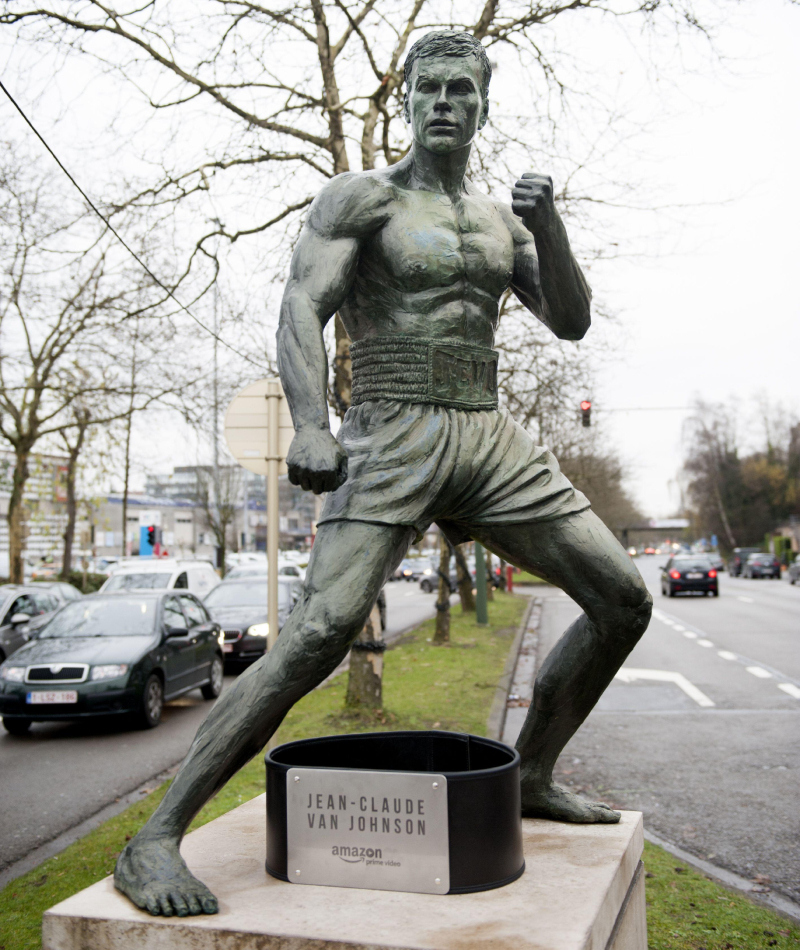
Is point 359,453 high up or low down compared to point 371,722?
up

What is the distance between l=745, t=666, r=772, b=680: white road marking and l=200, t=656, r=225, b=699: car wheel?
6918 millimetres

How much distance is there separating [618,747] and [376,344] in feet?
18.9

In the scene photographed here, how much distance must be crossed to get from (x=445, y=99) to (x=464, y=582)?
1866 centimetres

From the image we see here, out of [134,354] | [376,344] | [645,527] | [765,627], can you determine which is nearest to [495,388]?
[376,344]

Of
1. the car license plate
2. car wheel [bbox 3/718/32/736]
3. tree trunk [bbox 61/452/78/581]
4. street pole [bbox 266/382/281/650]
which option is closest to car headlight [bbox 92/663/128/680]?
the car license plate

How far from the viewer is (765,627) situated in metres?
18.0

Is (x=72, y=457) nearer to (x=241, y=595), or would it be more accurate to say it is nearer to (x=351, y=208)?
(x=241, y=595)

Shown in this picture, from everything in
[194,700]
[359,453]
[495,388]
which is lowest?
[194,700]

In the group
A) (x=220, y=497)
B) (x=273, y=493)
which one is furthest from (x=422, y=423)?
(x=220, y=497)

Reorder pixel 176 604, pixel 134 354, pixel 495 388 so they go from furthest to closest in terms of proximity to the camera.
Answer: pixel 134 354
pixel 176 604
pixel 495 388

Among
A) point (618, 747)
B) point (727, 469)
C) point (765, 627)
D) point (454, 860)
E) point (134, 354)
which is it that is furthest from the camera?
point (727, 469)

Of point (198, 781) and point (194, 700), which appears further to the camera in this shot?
point (194, 700)

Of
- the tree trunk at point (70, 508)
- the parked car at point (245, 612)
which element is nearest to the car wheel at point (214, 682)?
the parked car at point (245, 612)

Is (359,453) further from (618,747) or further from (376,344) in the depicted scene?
(618,747)
